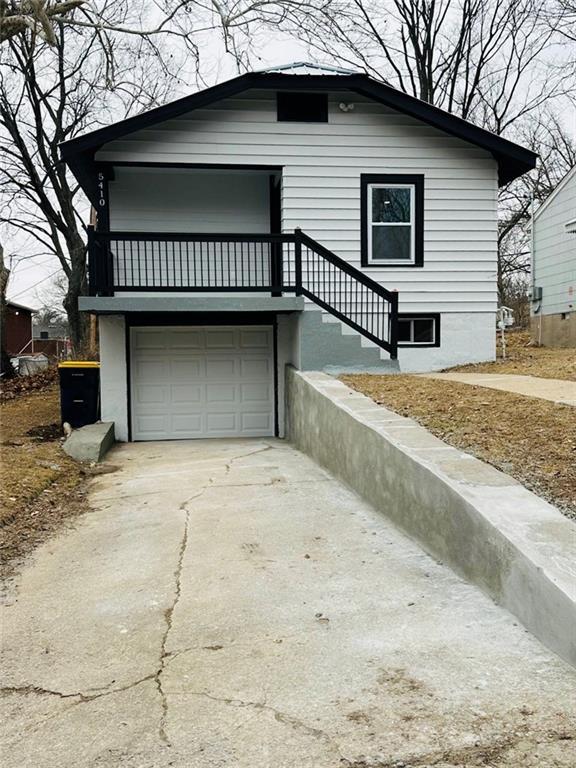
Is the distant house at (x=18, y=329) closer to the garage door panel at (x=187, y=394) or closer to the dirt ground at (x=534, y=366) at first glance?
the garage door panel at (x=187, y=394)

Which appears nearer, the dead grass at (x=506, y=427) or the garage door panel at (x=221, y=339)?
the dead grass at (x=506, y=427)

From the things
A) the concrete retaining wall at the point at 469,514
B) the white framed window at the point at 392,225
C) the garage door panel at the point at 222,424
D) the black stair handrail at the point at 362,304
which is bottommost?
the garage door panel at the point at 222,424

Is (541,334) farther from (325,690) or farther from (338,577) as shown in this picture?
(325,690)

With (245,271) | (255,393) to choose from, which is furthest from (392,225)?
(255,393)

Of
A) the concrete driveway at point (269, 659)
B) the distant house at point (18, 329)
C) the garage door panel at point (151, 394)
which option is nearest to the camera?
the concrete driveway at point (269, 659)

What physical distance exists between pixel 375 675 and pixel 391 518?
240cm

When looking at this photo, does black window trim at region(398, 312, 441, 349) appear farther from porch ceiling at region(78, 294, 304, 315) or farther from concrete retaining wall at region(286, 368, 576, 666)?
concrete retaining wall at region(286, 368, 576, 666)

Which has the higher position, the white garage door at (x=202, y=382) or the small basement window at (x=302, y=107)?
the small basement window at (x=302, y=107)

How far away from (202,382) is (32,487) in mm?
5546

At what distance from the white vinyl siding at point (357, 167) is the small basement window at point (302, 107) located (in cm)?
10

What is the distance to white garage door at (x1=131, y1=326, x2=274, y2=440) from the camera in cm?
1184

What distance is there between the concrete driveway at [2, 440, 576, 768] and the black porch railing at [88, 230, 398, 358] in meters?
5.97

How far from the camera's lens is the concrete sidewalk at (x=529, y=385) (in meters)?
7.05

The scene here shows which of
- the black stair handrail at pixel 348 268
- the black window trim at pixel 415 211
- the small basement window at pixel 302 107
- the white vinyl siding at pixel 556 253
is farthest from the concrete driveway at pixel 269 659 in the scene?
the white vinyl siding at pixel 556 253
